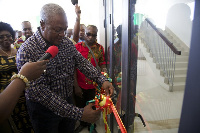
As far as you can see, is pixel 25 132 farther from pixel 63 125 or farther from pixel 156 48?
pixel 156 48

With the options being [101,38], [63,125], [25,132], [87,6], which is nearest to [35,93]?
[63,125]

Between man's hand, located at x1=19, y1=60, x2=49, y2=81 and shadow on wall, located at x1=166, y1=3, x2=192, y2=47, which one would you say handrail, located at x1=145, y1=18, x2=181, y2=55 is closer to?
shadow on wall, located at x1=166, y1=3, x2=192, y2=47

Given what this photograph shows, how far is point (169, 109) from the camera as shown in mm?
699

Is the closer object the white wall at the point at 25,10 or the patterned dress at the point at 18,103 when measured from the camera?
the patterned dress at the point at 18,103

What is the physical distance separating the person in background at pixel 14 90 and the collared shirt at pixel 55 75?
10.7 inches

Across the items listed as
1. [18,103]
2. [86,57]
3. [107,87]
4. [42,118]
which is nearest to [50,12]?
[107,87]

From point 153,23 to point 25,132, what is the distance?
1.86 metres

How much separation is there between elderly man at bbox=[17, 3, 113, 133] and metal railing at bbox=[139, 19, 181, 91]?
1.53ft

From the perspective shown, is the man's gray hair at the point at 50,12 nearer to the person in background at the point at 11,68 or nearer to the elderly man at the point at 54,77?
the elderly man at the point at 54,77

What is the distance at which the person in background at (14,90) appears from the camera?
0.63 metres

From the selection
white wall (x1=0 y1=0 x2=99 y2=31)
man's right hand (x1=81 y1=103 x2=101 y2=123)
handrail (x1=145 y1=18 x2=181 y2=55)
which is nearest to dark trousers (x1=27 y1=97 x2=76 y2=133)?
man's right hand (x1=81 y1=103 x2=101 y2=123)

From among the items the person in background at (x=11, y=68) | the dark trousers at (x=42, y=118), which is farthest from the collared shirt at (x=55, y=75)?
the person in background at (x=11, y=68)

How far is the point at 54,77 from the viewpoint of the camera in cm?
108

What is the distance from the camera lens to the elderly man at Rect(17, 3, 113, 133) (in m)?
0.93
